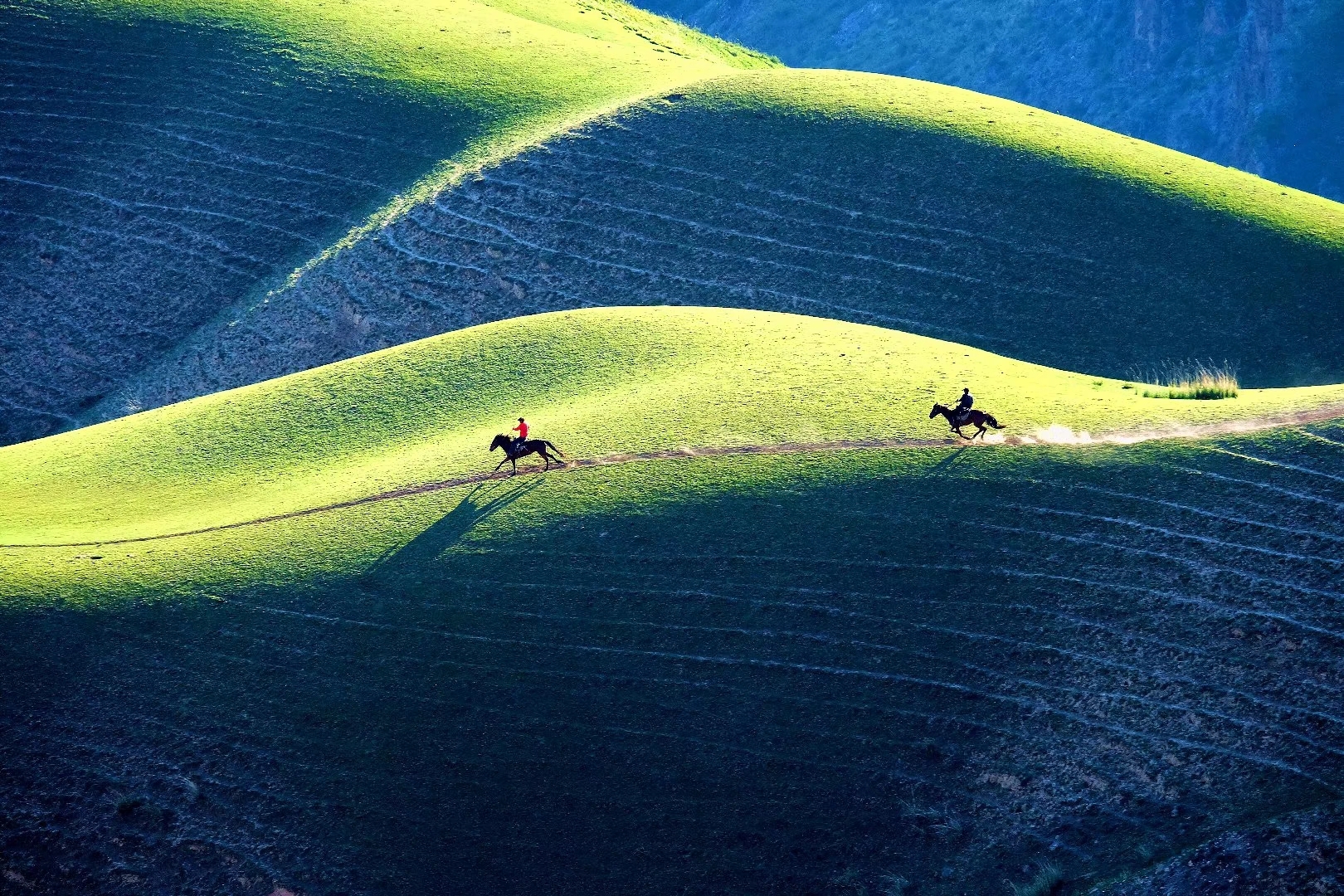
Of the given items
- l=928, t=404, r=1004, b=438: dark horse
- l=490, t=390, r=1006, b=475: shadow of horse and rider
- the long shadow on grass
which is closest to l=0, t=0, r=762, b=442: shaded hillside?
l=490, t=390, r=1006, b=475: shadow of horse and rider

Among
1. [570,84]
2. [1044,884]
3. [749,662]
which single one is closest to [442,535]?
[749,662]

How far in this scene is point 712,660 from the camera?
23.6 m

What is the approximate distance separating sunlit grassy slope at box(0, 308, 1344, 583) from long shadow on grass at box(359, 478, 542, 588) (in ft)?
4.73

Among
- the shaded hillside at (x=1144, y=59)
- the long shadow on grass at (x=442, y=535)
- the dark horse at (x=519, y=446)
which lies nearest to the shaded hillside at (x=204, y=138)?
the long shadow on grass at (x=442, y=535)

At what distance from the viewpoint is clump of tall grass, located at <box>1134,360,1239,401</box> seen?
30972mm

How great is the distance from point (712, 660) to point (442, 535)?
22.4 feet

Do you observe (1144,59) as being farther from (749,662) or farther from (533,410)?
(749,662)

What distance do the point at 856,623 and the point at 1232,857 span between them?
741 centimetres

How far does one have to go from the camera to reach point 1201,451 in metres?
26.0

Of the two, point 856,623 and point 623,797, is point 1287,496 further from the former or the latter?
point 623,797

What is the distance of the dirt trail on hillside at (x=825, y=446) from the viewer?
2686cm

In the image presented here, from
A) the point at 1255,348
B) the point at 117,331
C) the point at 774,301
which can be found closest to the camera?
the point at 1255,348

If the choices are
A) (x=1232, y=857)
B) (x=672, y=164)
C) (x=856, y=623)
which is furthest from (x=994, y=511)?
(x=672, y=164)

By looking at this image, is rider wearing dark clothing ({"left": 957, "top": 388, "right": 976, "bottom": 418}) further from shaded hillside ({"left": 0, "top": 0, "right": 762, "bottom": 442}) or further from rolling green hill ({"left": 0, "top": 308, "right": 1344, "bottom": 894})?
shaded hillside ({"left": 0, "top": 0, "right": 762, "bottom": 442})
